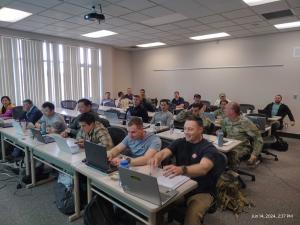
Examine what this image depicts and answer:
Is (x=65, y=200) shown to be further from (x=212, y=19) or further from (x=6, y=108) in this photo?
(x=212, y=19)

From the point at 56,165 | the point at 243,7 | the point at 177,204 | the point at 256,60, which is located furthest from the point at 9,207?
the point at 256,60

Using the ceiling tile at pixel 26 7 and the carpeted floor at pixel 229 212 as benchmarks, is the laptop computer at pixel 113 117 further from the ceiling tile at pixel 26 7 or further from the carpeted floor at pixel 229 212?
the ceiling tile at pixel 26 7

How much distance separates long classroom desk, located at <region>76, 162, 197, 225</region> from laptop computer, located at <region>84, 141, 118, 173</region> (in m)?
0.05

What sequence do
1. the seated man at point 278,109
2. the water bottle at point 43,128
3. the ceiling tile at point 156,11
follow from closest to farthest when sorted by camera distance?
the water bottle at point 43,128 < the ceiling tile at point 156,11 < the seated man at point 278,109

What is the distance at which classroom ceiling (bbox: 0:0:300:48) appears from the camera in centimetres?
390

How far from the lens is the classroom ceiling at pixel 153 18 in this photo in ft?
12.8

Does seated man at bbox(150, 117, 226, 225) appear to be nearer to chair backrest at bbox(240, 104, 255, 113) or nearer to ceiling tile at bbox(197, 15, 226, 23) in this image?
ceiling tile at bbox(197, 15, 226, 23)

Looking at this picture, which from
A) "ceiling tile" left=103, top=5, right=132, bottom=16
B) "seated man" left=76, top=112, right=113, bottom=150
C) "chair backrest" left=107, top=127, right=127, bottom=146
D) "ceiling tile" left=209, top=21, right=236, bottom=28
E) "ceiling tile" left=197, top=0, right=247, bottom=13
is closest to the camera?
"seated man" left=76, top=112, right=113, bottom=150

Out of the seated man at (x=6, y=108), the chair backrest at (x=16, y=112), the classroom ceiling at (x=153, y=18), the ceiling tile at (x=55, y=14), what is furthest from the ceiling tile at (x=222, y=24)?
the seated man at (x=6, y=108)

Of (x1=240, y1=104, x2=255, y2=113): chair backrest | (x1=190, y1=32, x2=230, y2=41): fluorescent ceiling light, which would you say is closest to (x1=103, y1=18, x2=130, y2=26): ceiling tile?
(x1=190, y1=32, x2=230, y2=41): fluorescent ceiling light

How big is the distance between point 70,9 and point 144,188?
3.91 meters

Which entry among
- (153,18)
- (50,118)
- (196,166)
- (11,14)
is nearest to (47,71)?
(11,14)

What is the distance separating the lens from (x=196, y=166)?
5.86 feet

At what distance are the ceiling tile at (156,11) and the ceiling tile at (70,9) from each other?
1170 mm
